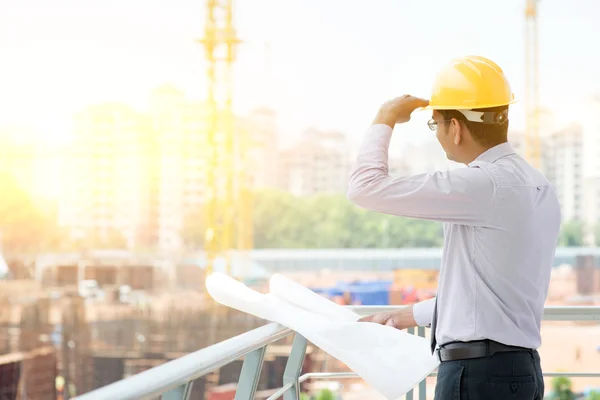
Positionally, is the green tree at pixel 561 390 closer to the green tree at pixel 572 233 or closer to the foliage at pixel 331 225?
the green tree at pixel 572 233

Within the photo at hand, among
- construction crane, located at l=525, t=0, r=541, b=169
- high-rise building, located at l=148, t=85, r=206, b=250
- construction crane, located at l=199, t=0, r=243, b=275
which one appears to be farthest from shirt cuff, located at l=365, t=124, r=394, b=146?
high-rise building, located at l=148, t=85, r=206, b=250

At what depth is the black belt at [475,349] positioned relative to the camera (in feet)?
2.45

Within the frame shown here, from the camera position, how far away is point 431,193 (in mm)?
728

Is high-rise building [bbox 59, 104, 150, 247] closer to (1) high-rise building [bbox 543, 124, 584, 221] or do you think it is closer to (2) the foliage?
(2) the foliage

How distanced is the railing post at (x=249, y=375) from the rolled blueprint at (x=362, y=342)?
5 centimetres

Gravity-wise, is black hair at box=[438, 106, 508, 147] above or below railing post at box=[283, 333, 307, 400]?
above

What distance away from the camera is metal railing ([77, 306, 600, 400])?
513mm

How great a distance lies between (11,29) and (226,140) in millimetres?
7891

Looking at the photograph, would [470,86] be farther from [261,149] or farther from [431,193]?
[261,149]

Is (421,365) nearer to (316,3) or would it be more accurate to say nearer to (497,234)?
(497,234)

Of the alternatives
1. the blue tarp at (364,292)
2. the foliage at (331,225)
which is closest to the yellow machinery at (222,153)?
the foliage at (331,225)

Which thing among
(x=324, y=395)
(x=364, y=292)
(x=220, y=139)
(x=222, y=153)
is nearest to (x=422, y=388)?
(x=324, y=395)

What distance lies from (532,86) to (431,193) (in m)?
19.3

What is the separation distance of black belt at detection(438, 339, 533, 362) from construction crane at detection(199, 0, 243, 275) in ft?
63.8
